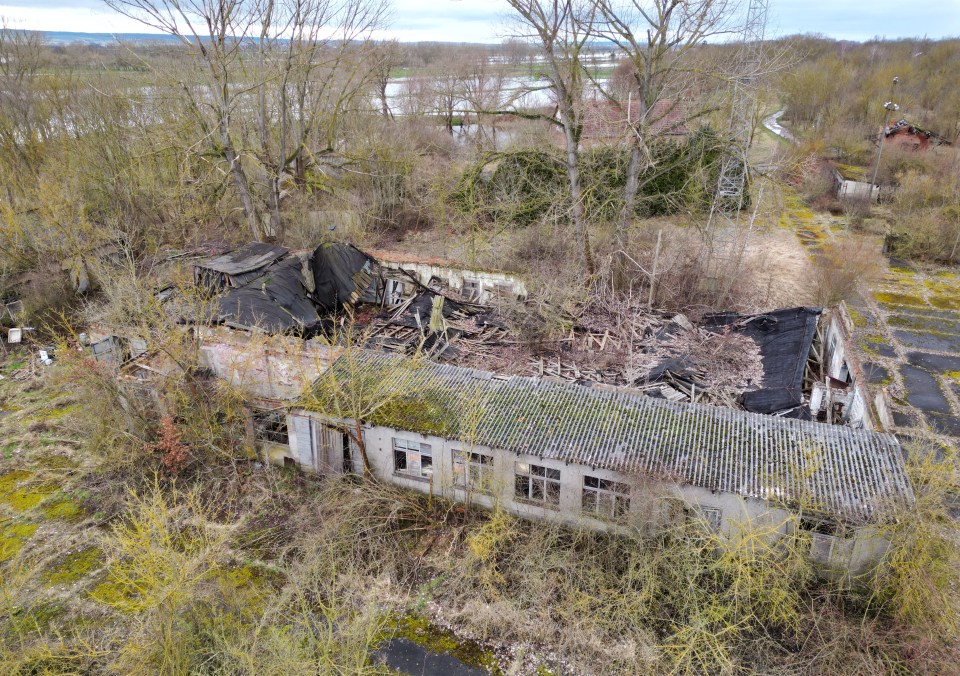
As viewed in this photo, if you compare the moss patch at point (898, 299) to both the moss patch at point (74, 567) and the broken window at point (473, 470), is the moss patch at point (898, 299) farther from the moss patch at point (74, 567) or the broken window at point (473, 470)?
the moss patch at point (74, 567)

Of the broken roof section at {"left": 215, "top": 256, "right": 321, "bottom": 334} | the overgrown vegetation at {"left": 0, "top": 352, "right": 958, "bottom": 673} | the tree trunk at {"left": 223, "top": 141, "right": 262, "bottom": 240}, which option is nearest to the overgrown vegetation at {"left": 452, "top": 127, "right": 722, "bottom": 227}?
the broken roof section at {"left": 215, "top": 256, "right": 321, "bottom": 334}

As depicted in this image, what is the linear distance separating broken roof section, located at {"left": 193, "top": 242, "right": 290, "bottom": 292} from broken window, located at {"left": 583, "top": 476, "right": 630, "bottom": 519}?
42.3ft

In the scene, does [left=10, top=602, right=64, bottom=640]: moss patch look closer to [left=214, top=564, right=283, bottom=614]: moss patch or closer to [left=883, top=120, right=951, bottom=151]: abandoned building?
[left=214, top=564, right=283, bottom=614]: moss patch

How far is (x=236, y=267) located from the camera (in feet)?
62.1

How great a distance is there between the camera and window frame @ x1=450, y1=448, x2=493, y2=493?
1178cm

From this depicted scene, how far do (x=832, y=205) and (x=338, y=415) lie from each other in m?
34.8

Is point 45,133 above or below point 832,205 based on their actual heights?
above

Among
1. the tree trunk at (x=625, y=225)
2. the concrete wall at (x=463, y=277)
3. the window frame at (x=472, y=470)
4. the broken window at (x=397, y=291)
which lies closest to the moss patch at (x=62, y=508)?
the window frame at (x=472, y=470)

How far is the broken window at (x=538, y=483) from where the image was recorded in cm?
1147

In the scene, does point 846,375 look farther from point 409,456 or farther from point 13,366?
point 13,366

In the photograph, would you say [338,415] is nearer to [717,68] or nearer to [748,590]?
[748,590]

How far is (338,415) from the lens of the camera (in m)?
12.0

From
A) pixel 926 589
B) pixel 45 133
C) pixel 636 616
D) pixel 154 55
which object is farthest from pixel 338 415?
pixel 45 133

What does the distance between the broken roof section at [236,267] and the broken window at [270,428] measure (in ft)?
19.5
